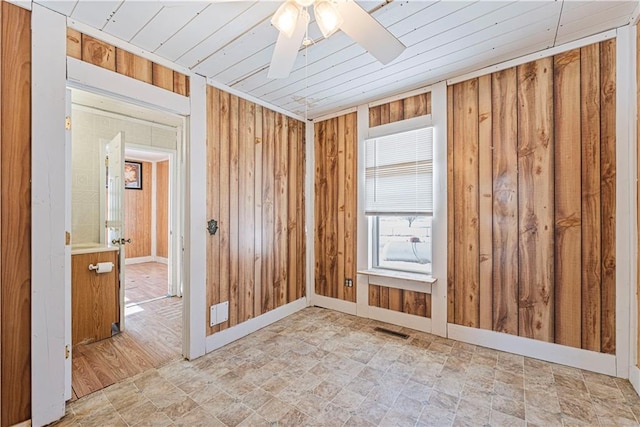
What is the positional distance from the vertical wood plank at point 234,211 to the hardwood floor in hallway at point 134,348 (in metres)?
0.64

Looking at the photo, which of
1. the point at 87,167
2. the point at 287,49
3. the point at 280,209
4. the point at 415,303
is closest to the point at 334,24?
the point at 287,49

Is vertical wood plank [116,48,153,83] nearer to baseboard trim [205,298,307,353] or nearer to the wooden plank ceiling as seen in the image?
the wooden plank ceiling

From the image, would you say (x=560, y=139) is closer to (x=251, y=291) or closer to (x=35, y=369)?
(x=251, y=291)

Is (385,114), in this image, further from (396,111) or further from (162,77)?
(162,77)

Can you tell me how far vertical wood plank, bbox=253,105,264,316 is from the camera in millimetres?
3131

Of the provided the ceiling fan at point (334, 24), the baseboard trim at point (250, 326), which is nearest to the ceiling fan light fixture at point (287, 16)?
the ceiling fan at point (334, 24)

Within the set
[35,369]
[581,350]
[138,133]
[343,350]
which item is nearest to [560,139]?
[581,350]

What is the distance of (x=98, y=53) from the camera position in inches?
77.1

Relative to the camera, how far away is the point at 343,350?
8.54ft

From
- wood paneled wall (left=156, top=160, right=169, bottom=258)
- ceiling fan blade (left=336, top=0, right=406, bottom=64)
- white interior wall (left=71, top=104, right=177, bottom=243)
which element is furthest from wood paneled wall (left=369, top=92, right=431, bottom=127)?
wood paneled wall (left=156, top=160, right=169, bottom=258)

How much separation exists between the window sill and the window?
84 mm

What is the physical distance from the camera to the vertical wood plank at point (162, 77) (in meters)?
2.27

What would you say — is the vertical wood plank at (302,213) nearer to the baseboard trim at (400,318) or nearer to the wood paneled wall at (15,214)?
the baseboard trim at (400,318)

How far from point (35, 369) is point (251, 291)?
169 cm
